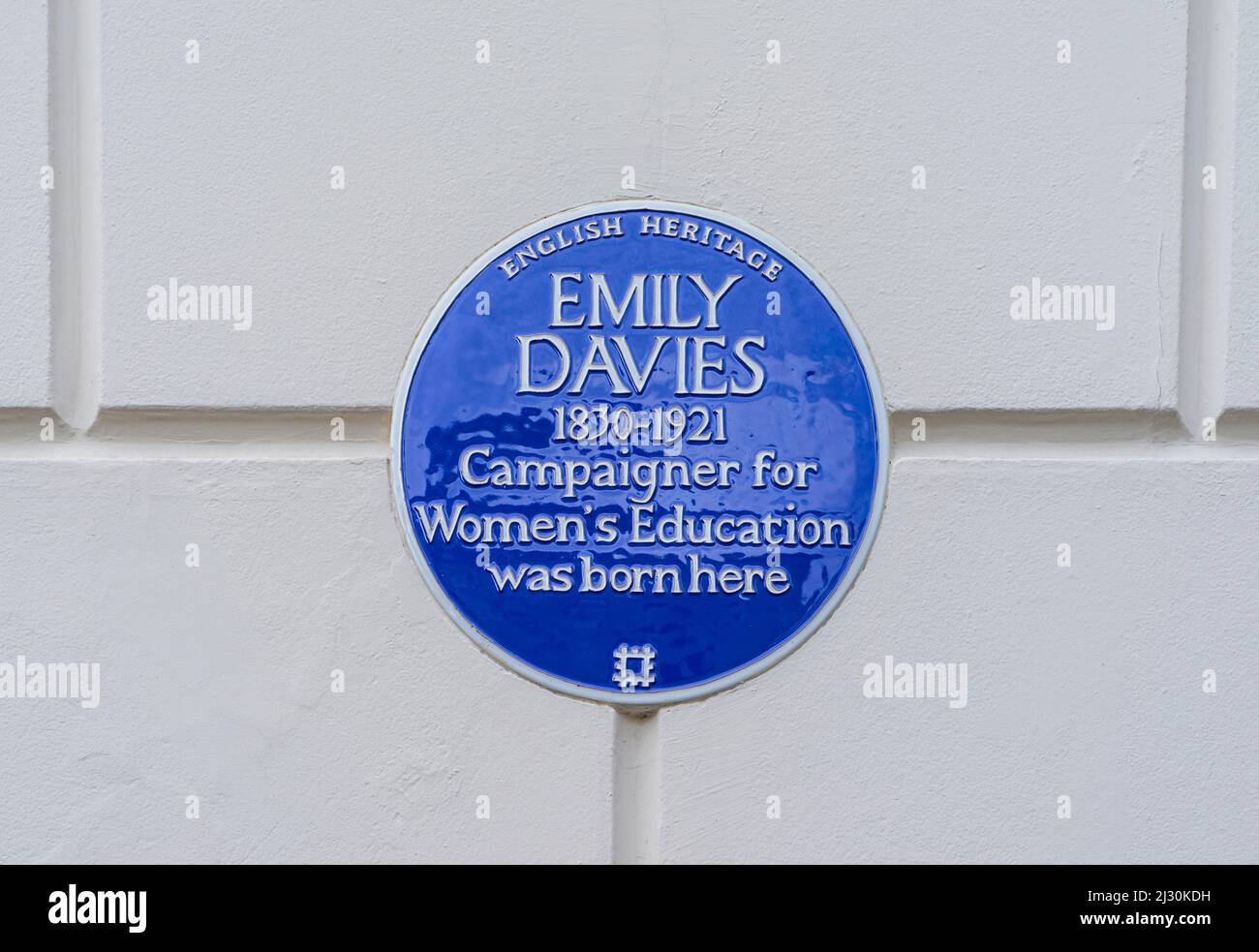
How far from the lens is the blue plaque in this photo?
8.63ft

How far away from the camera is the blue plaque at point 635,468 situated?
2629mm

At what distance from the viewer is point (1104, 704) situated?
8.76 feet

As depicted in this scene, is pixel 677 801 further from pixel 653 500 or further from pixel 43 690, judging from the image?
pixel 43 690

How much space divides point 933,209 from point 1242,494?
3.04 ft

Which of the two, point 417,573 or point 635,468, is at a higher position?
point 635,468

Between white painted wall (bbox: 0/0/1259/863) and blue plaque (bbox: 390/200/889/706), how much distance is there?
0.32ft

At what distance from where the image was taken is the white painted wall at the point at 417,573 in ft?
8.73

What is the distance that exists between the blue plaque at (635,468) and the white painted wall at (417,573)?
10 cm

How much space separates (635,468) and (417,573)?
0.53 metres

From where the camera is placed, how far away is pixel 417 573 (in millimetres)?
2656

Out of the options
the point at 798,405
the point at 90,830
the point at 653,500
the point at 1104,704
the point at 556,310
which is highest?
the point at 556,310

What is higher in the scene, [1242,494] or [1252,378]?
[1252,378]

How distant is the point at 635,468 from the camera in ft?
8.64

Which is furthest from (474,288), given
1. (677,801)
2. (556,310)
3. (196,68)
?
(677,801)
